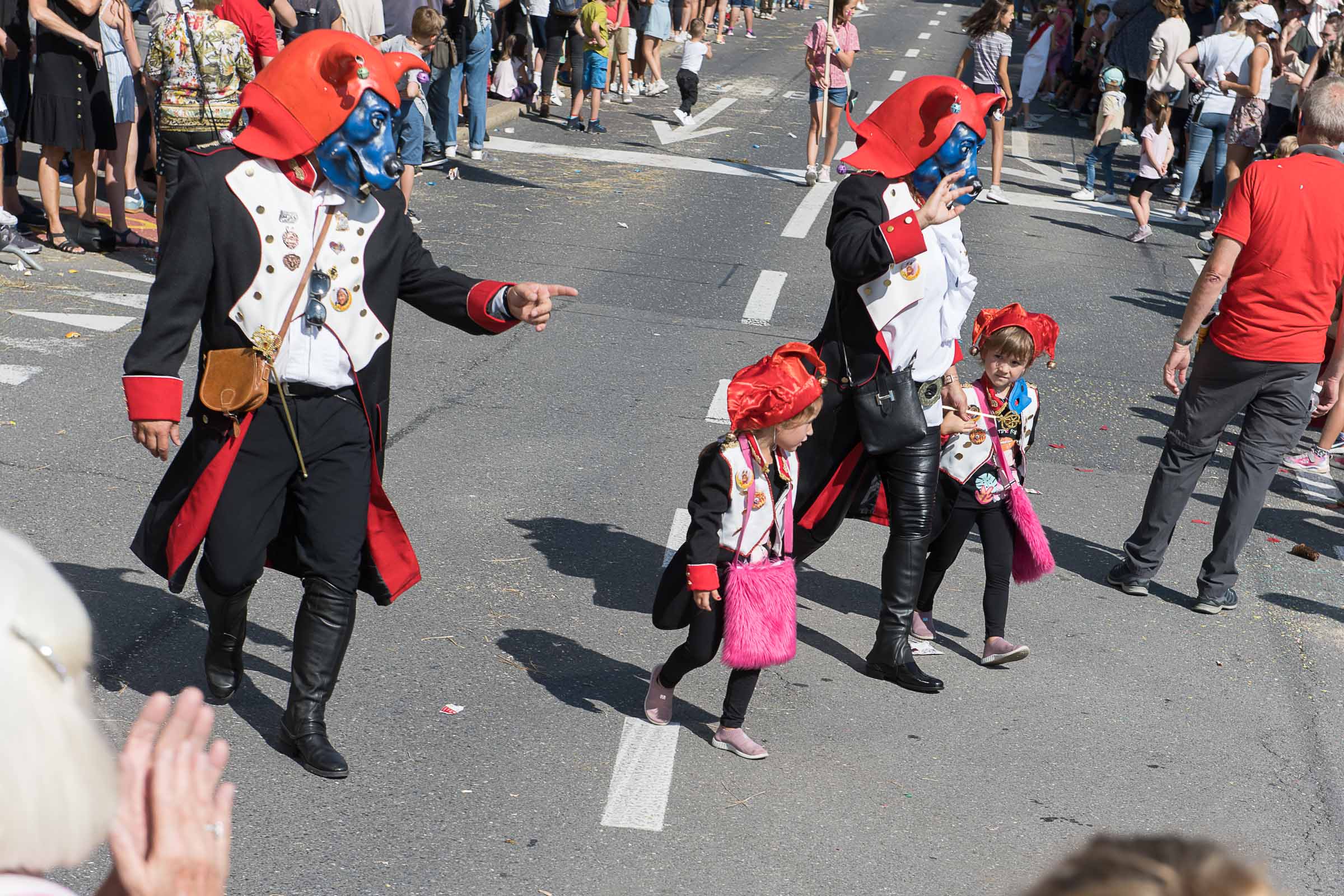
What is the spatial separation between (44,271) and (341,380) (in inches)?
236

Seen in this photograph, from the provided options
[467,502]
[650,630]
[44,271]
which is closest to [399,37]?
[44,271]

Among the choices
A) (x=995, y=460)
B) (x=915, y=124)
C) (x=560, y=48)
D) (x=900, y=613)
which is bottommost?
(x=900, y=613)

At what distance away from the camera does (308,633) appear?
423cm

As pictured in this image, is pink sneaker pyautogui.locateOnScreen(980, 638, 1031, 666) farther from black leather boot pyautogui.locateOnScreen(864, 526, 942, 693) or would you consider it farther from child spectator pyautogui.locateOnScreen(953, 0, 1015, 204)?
child spectator pyautogui.locateOnScreen(953, 0, 1015, 204)

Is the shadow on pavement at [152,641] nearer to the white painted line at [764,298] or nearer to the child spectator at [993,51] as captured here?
the white painted line at [764,298]

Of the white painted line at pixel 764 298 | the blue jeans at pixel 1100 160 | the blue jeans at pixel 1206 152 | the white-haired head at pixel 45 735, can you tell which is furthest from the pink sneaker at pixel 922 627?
the blue jeans at pixel 1100 160

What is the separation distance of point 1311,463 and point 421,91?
6987mm

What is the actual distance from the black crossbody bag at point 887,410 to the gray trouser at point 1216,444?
181 centimetres

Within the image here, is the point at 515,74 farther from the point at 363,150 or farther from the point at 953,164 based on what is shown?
the point at 363,150

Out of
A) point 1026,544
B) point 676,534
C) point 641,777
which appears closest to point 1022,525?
point 1026,544

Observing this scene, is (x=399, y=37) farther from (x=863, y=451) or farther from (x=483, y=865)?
(x=483, y=865)

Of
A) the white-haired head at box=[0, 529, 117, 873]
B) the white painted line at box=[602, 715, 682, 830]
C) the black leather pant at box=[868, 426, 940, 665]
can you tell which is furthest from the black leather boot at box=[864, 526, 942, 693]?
the white-haired head at box=[0, 529, 117, 873]

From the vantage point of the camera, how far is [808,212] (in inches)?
539

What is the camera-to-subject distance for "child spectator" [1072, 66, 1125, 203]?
1488 cm
